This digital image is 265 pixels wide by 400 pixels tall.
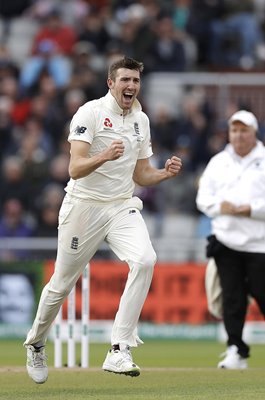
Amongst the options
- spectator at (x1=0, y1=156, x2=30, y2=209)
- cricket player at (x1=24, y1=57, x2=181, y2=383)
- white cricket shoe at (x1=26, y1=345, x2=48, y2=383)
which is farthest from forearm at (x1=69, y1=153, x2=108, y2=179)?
spectator at (x1=0, y1=156, x2=30, y2=209)

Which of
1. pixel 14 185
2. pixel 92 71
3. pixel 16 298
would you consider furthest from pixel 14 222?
pixel 92 71

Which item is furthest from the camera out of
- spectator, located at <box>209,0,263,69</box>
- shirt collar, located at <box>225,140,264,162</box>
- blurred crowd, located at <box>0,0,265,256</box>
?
spectator, located at <box>209,0,263,69</box>

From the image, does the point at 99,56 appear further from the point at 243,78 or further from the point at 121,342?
the point at 121,342

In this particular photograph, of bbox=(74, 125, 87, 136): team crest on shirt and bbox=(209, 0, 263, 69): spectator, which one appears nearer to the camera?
bbox=(74, 125, 87, 136): team crest on shirt

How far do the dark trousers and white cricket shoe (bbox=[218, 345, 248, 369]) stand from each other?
51 millimetres

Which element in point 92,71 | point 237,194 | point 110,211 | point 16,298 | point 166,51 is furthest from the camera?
point 166,51

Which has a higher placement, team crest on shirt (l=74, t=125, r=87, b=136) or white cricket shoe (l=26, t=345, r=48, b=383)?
team crest on shirt (l=74, t=125, r=87, b=136)

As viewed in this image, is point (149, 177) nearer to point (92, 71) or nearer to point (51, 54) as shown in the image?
point (92, 71)

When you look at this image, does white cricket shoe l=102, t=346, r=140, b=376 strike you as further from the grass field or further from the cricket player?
the grass field

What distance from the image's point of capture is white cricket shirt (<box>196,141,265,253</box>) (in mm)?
12727

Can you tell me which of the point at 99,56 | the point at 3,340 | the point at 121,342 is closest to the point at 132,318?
the point at 121,342

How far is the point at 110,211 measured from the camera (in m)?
10.5

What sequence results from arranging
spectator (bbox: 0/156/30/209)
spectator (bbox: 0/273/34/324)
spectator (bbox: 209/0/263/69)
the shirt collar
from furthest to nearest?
spectator (bbox: 209/0/263/69) < spectator (bbox: 0/156/30/209) < spectator (bbox: 0/273/34/324) < the shirt collar

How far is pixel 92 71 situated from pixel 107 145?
11.0 metres
